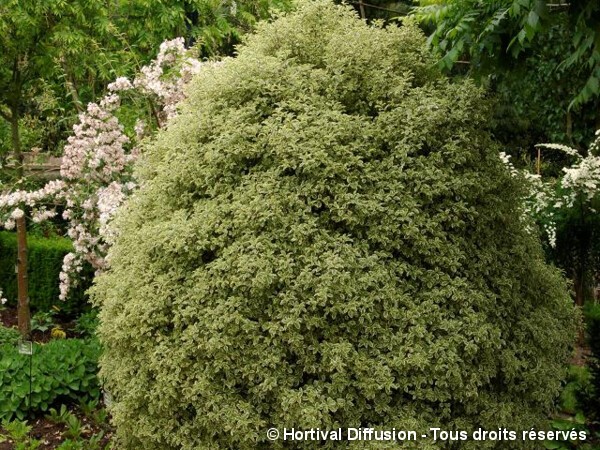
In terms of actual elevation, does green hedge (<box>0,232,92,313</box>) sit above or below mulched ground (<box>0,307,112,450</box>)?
above

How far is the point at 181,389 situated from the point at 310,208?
1051mm

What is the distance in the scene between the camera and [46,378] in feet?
15.9

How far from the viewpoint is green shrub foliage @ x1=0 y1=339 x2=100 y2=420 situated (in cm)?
473

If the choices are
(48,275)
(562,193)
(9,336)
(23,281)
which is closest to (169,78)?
(23,281)

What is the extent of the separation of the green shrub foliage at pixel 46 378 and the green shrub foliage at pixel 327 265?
146 cm

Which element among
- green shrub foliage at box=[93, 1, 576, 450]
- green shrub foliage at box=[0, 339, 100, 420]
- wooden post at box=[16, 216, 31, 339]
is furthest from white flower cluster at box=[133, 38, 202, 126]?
green shrub foliage at box=[0, 339, 100, 420]

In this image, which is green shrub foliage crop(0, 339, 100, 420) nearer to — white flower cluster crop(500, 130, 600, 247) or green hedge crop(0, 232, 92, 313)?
green hedge crop(0, 232, 92, 313)

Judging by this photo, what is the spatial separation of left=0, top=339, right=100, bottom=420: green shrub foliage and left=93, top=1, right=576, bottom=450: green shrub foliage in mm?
1461

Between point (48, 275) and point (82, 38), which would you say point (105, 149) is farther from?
point (48, 275)

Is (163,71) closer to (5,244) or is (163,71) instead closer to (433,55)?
(433,55)

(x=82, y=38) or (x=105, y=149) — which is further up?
(x=82, y=38)

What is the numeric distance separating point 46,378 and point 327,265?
111 inches

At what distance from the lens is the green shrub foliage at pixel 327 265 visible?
3045mm

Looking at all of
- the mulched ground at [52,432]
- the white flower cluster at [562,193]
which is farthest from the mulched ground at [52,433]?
the white flower cluster at [562,193]
